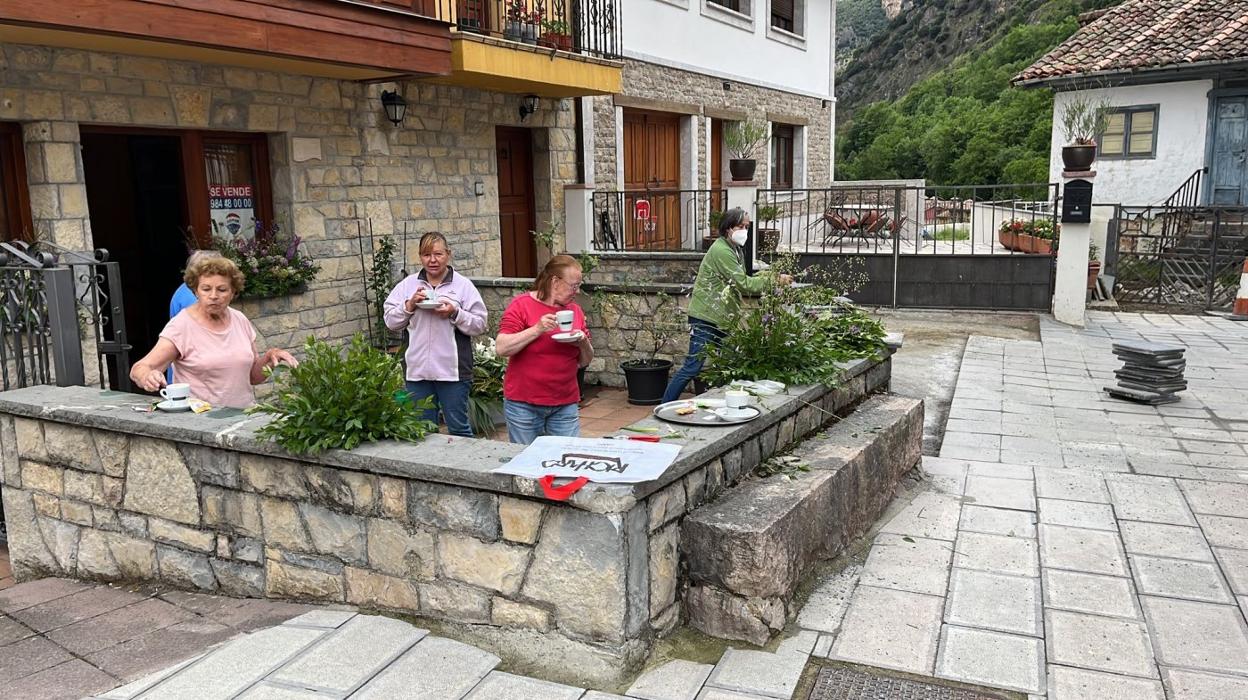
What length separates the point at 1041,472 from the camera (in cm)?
531

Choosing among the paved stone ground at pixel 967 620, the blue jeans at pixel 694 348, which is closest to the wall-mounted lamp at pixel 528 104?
the blue jeans at pixel 694 348

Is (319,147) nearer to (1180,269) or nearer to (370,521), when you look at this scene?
(370,521)

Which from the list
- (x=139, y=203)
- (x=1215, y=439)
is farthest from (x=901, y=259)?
(x=139, y=203)

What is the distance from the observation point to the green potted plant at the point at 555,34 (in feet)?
30.8

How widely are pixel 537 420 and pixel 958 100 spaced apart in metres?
38.7

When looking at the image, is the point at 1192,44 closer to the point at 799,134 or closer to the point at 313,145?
the point at 799,134

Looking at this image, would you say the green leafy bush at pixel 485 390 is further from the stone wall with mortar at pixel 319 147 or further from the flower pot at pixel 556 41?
the flower pot at pixel 556 41

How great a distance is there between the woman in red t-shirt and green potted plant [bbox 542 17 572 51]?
5762mm

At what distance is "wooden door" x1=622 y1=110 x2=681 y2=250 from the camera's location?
12.6 metres

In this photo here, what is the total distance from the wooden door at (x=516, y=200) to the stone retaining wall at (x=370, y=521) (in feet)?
22.2

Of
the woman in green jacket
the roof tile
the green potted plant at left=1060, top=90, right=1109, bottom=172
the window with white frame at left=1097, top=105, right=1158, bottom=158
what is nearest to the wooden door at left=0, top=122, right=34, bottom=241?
the woman in green jacket

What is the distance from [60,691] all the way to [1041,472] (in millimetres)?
4907

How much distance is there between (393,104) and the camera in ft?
27.4

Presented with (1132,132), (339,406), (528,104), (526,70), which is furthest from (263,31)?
(1132,132)
